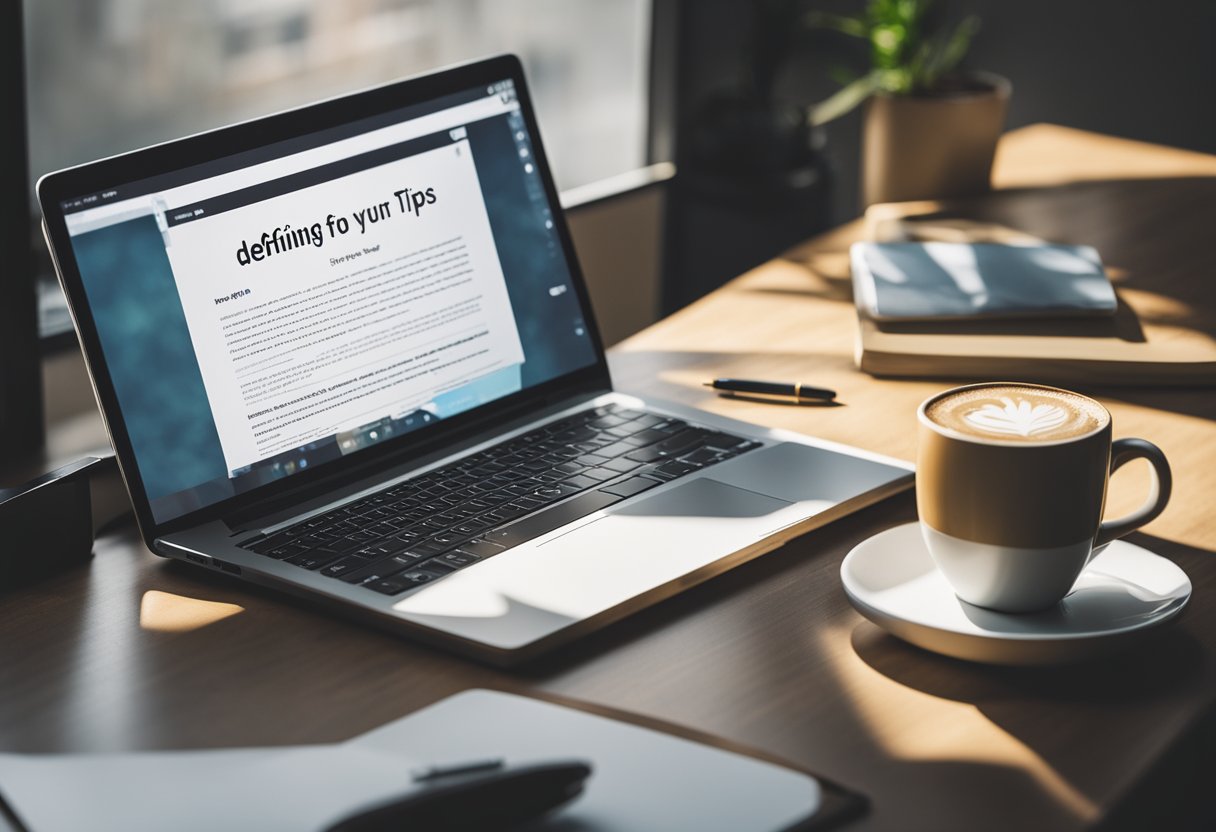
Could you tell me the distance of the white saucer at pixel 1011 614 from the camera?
79 cm

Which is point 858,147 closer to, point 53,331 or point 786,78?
point 786,78

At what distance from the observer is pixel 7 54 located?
4.56ft

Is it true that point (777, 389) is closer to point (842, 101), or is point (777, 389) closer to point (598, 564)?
point (598, 564)

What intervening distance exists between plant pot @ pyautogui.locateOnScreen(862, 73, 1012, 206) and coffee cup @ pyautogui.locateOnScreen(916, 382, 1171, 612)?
0.99m

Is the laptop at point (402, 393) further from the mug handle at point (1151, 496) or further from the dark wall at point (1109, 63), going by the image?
the dark wall at point (1109, 63)

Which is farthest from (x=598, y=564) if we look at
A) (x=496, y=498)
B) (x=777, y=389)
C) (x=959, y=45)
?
(x=959, y=45)

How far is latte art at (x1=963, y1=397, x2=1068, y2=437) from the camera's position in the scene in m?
0.82

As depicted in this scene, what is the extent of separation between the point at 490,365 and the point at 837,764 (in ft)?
1.74

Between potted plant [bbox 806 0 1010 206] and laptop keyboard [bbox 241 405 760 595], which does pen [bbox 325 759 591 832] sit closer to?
laptop keyboard [bbox 241 405 760 595]

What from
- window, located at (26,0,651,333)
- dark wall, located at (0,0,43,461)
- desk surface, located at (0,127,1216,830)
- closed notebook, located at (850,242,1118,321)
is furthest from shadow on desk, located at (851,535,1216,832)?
window, located at (26,0,651,333)

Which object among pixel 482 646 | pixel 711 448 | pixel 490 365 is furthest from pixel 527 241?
pixel 482 646

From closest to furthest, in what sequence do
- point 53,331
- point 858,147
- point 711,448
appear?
point 711,448 < point 53,331 < point 858,147

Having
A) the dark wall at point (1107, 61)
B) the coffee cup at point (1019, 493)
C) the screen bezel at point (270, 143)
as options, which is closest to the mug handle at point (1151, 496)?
the coffee cup at point (1019, 493)

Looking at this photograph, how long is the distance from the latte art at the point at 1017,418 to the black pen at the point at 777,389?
381 mm
